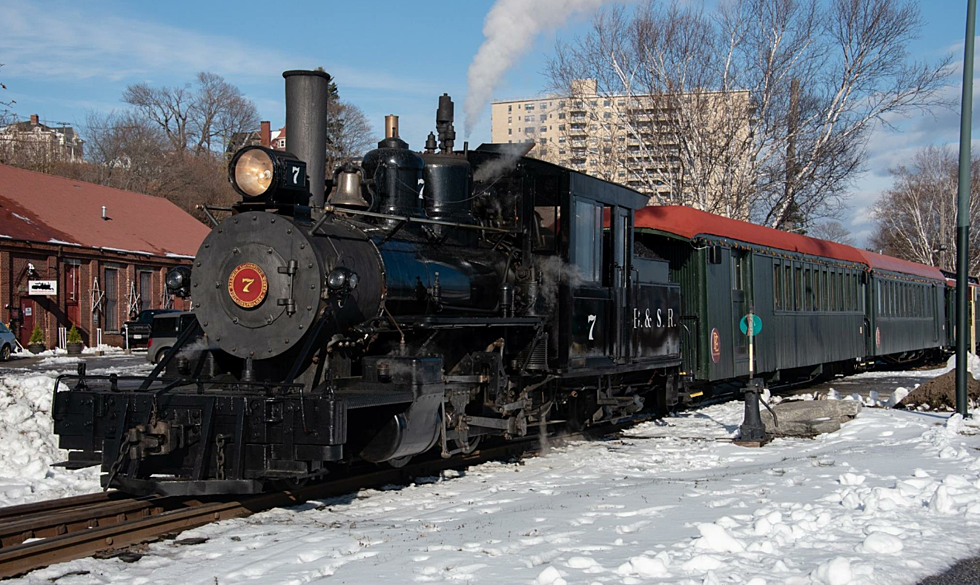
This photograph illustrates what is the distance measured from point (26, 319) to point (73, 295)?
197 centimetres

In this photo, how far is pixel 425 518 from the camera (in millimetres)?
6840

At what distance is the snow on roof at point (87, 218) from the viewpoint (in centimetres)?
3047

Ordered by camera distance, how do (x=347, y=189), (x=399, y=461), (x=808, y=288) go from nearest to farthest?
1. (x=399, y=461)
2. (x=347, y=189)
3. (x=808, y=288)

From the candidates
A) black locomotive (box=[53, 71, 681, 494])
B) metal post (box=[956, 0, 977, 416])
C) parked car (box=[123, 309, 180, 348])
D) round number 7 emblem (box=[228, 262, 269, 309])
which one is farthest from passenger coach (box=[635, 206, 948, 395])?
parked car (box=[123, 309, 180, 348])

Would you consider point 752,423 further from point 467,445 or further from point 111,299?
point 111,299

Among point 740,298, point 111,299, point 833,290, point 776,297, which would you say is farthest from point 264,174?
point 111,299

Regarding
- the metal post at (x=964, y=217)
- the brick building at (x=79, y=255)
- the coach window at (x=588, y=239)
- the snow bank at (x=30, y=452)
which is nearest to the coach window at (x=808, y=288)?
the metal post at (x=964, y=217)

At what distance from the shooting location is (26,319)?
95.5ft

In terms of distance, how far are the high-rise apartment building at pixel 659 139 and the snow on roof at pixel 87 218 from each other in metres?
16.6

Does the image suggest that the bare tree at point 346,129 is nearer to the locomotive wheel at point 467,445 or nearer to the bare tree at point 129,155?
the bare tree at point 129,155

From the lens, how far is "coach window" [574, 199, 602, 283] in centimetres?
941

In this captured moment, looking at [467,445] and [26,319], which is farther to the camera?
[26,319]

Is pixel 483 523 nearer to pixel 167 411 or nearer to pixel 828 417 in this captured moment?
pixel 167 411

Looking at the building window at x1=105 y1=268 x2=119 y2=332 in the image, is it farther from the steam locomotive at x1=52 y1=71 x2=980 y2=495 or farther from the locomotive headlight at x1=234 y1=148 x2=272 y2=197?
the locomotive headlight at x1=234 y1=148 x2=272 y2=197
